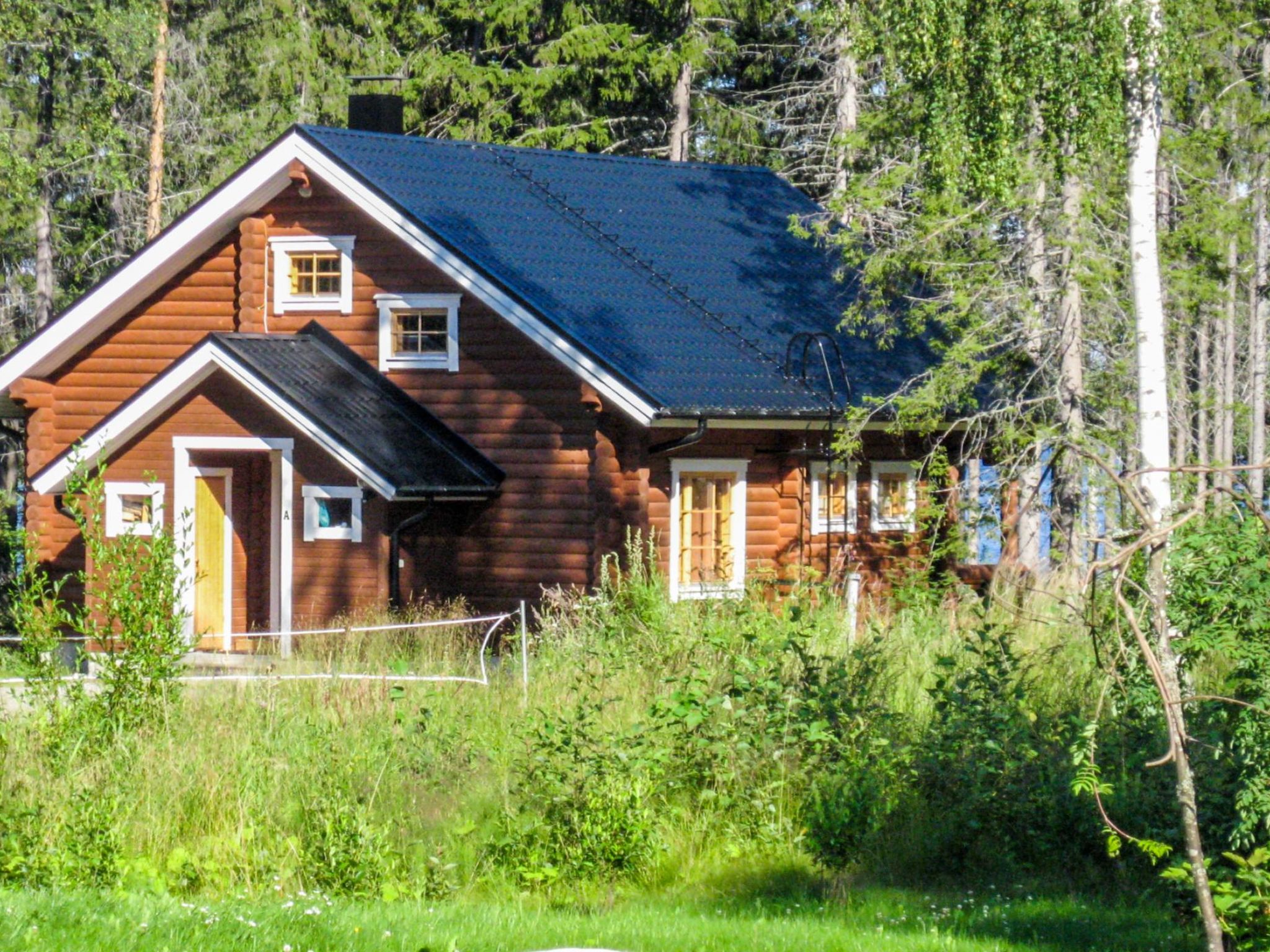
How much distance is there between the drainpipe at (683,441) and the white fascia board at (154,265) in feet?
19.6

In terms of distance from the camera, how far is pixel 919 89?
→ 1584cm

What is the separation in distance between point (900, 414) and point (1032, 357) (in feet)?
7.14

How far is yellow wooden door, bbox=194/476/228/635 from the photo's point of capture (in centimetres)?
2230

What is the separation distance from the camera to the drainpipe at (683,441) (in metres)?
20.1

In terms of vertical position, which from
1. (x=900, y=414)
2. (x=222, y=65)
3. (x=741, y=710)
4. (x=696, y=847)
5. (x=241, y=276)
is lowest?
(x=696, y=847)

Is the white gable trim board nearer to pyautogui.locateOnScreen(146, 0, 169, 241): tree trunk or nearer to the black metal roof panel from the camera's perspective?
the black metal roof panel

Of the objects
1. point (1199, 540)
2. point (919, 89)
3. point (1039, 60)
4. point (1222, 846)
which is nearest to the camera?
point (1199, 540)

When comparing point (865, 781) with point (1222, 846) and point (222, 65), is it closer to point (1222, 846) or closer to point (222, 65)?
point (1222, 846)

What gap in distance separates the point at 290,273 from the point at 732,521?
6653mm

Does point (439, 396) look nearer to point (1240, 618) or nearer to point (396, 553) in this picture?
point (396, 553)

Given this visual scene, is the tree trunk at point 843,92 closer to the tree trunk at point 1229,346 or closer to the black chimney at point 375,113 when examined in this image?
the tree trunk at point 1229,346

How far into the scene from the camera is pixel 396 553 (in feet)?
66.8

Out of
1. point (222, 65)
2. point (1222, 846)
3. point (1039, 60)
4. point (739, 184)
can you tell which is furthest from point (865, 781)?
point (222, 65)

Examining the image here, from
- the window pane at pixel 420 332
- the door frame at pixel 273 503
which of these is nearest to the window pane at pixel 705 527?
the window pane at pixel 420 332
